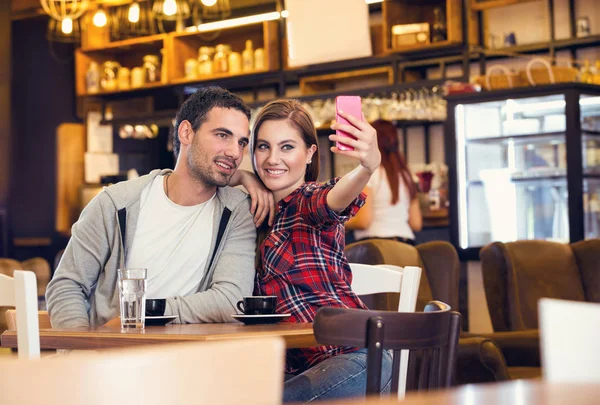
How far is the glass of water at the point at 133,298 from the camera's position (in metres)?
2.09

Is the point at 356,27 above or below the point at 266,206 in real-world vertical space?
above

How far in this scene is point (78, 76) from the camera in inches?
363

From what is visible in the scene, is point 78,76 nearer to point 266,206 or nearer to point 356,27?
point 356,27

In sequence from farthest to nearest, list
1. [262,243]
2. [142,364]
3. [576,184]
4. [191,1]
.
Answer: [191,1] < [576,184] < [262,243] < [142,364]

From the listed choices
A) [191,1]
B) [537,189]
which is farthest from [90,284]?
[191,1]

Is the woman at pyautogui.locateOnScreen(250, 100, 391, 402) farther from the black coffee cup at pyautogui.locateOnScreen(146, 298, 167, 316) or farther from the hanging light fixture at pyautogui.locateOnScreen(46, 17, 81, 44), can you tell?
the hanging light fixture at pyautogui.locateOnScreen(46, 17, 81, 44)

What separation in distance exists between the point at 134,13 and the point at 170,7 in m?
0.77

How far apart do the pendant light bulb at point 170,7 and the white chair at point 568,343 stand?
6467 millimetres

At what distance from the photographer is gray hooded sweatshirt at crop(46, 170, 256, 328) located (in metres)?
2.50

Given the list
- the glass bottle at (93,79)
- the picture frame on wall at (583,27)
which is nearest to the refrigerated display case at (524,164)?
the picture frame on wall at (583,27)

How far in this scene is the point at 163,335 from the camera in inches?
72.1

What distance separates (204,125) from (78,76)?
685 centimetres

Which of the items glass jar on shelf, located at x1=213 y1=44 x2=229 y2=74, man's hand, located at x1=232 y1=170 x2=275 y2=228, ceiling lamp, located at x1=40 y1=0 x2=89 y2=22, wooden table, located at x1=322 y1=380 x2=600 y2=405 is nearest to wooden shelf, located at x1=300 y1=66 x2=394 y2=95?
glass jar on shelf, located at x1=213 y1=44 x2=229 y2=74

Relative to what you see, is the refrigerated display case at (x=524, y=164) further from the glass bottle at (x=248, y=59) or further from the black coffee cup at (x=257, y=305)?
Result: the black coffee cup at (x=257, y=305)
